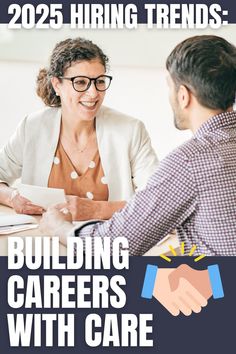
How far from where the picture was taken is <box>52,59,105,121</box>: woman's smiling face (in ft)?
7.47

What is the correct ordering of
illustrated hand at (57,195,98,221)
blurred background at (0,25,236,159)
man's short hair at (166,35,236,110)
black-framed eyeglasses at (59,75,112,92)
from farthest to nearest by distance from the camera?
1. blurred background at (0,25,236,159)
2. black-framed eyeglasses at (59,75,112,92)
3. illustrated hand at (57,195,98,221)
4. man's short hair at (166,35,236,110)

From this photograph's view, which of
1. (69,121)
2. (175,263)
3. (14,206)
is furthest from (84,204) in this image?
(175,263)

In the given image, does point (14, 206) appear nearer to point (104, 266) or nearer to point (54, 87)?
point (54, 87)

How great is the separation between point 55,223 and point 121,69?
1186mm

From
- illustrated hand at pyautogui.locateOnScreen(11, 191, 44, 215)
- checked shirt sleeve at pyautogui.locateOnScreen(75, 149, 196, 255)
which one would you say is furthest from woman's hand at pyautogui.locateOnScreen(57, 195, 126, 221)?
checked shirt sleeve at pyautogui.locateOnScreen(75, 149, 196, 255)

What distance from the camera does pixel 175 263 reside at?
5.17 feet

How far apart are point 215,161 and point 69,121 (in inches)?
38.3

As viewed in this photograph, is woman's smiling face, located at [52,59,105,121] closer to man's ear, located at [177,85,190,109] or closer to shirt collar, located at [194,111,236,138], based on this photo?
man's ear, located at [177,85,190,109]

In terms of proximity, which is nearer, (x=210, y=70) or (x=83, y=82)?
(x=210, y=70)

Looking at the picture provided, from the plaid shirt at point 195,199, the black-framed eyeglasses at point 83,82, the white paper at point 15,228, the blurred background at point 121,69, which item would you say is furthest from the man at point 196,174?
the blurred background at point 121,69

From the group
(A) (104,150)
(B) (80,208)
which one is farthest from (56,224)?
(A) (104,150)

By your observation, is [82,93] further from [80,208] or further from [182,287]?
[182,287]

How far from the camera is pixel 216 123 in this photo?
158cm

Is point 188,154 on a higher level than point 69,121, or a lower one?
lower
